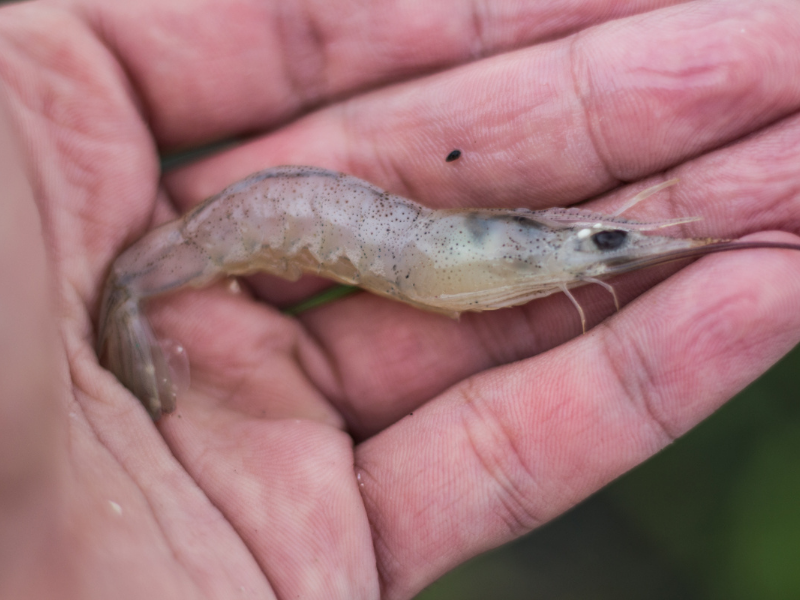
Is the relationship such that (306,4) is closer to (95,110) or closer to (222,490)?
(95,110)

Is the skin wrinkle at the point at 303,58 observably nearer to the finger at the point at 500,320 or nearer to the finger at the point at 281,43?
the finger at the point at 281,43

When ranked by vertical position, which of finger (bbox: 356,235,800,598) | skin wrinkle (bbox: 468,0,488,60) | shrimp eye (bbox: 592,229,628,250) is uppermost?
skin wrinkle (bbox: 468,0,488,60)

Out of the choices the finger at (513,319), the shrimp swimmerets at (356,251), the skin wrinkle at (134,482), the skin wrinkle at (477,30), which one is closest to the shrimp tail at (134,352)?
the shrimp swimmerets at (356,251)

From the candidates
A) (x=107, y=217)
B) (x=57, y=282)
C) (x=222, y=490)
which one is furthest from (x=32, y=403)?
(x=107, y=217)

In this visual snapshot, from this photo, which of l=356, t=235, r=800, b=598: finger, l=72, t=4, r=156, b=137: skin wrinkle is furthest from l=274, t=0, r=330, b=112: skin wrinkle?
l=356, t=235, r=800, b=598: finger

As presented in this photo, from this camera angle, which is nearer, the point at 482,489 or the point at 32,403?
the point at 32,403

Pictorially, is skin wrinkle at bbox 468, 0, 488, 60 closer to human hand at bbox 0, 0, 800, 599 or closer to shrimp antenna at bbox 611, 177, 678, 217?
human hand at bbox 0, 0, 800, 599

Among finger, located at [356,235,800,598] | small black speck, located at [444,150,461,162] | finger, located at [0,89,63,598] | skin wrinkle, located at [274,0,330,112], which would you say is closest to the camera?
finger, located at [0,89,63,598]
